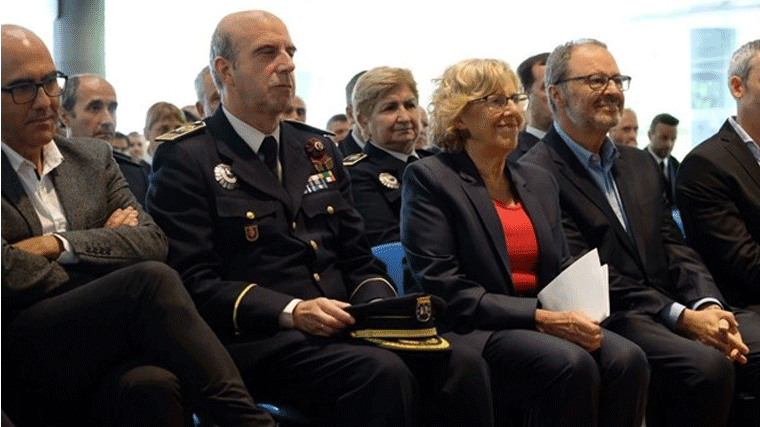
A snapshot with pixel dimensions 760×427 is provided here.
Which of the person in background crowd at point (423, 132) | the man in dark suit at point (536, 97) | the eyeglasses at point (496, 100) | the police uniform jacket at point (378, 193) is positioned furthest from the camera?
the person in background crowd at point (423, 132)

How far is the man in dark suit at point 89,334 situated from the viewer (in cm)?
253

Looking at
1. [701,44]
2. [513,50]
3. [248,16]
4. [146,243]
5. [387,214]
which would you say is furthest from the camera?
[701,44]

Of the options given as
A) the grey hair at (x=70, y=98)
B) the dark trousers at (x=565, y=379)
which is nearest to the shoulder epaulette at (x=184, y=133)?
the dark trousers at (x=565, y=379)

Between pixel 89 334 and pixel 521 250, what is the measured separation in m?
1.33

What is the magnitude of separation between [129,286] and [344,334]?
621 mm

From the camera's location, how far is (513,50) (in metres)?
9.58

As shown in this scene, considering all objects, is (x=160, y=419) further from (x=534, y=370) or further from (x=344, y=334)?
(x=534, y=370)

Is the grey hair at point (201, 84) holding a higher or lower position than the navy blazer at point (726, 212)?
higher

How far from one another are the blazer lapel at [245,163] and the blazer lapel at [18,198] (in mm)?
557

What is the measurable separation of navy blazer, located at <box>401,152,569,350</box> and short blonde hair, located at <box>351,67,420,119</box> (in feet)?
4.83

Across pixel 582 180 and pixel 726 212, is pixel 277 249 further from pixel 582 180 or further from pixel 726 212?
pixel 726 212

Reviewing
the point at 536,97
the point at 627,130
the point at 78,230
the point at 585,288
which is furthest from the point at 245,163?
the point at 627,130

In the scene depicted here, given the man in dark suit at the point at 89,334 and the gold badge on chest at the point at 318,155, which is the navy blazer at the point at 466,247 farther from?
the man in dark suit at the point at 89,334

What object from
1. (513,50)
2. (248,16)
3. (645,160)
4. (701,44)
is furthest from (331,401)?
(701,44)
